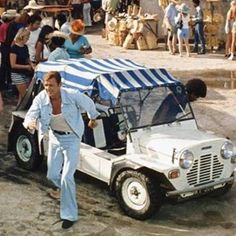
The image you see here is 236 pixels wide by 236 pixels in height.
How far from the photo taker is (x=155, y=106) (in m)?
8.04

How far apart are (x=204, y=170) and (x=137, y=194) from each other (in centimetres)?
78

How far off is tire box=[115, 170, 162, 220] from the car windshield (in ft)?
2.32

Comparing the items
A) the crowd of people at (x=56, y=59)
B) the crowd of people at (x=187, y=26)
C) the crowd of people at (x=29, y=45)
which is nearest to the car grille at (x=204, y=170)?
the crowd of people at (x=56, y=59)

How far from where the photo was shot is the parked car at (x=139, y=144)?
24.0ft

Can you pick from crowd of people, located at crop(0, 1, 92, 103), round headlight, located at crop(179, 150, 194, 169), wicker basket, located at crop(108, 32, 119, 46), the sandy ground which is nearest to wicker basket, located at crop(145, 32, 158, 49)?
wicker basket, located at crop(108, 32, 119, 46)

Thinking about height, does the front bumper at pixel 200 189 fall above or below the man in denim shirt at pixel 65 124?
below

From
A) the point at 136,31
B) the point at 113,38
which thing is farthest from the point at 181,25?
the point at 113,38

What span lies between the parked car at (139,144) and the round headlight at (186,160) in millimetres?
11

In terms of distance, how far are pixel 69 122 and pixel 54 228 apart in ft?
3.69

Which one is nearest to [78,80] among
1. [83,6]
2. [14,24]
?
[14,24]

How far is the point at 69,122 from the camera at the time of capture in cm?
708

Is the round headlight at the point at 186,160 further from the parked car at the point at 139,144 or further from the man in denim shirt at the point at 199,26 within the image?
Result: the man in denim shirt at the point at 199,26

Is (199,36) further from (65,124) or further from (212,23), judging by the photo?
(65,124)

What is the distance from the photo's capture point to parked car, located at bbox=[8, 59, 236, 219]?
7.30m
